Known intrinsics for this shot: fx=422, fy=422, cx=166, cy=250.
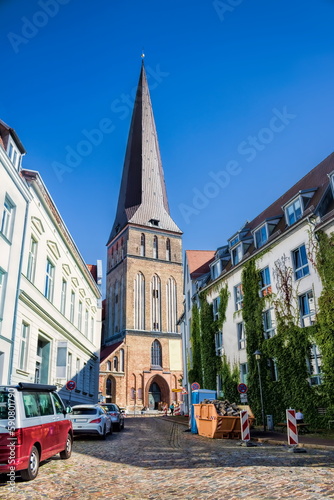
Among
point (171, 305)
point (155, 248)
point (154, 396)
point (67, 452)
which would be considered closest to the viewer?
point (67, 452)

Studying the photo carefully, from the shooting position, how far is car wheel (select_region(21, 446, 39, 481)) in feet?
24.0

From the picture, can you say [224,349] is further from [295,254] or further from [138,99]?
[138,99]

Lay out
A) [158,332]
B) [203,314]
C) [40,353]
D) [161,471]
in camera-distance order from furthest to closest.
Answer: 1. [158,332]
2. [203,314]
3. [40,353]
4. [161,471]

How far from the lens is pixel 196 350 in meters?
33.0

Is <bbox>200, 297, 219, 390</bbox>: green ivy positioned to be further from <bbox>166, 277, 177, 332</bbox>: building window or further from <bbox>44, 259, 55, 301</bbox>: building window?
<bbox>166, 277, 177, 332</bbox>: building window

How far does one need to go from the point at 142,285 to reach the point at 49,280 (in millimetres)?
41539

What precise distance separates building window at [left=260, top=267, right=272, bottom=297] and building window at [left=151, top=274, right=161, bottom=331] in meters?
39.0

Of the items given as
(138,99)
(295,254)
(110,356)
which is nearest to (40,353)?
(295,254)

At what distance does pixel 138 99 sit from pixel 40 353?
5945 cm

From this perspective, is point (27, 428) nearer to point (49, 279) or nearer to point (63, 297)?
point (49, 279)

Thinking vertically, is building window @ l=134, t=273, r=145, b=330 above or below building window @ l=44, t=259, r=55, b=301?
above

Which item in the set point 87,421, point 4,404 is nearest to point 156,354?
point 87,421

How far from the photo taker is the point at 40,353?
21.1 meters

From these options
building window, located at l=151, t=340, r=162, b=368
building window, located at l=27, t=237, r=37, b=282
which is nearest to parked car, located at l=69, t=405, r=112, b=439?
building window, located at l=27, t=237, r=37, b=282
